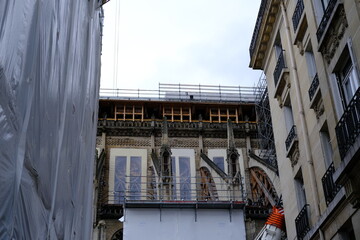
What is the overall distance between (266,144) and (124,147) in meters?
10.6

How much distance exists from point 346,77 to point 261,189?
2819 centimetres

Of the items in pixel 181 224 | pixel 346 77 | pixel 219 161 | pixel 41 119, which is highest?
pixel 219 161

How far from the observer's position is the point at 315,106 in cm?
1681

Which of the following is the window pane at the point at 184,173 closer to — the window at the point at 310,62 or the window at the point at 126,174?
the window at the point at 126,174

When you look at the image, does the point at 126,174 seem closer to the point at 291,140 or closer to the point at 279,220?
the point at 279,220

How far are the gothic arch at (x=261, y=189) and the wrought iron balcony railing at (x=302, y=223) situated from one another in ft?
67.9

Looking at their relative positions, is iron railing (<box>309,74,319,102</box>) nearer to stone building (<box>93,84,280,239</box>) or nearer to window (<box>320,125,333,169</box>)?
window (<box>320,125,333,169</box>)

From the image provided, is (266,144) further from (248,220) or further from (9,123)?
(9,123)

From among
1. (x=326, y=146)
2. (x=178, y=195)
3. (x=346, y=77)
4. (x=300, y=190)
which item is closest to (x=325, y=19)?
(x=346, y=77)

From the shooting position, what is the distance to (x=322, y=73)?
50.5ft

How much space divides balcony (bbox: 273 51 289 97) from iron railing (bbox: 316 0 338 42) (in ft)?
12.9

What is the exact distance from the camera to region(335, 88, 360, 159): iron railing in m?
12.3

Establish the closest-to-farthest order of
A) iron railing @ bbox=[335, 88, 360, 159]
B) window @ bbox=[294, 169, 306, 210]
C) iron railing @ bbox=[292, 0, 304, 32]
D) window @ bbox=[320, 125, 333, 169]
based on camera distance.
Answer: iron railing @ bbox=[335, 88, 360, 159] < window @ bbox=[320, 125, 333, 169] < iron railing @ bbox=[292, 0, 304, 32] < window @ bbox=[294, 169, 306, 210]

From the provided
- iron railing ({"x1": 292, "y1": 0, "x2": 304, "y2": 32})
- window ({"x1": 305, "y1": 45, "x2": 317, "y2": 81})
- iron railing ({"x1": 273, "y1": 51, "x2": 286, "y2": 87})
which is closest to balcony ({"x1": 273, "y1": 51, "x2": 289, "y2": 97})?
A: iron railing ({"x1": 273, "y1": 51, "x2": 286, "y2": 87})
